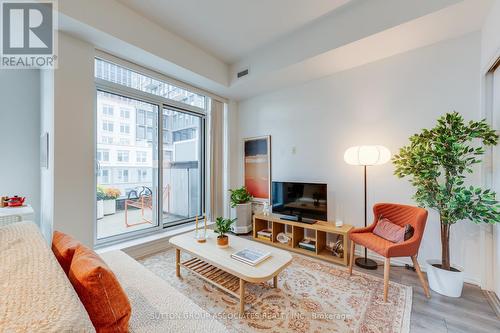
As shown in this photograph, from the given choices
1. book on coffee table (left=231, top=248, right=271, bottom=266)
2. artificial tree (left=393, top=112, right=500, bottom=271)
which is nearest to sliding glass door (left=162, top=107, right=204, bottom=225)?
book on coffee table (left=231, top=248, right=271, bottom=266)

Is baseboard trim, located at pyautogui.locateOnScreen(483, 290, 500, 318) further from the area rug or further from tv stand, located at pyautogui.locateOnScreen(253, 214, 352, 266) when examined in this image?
tv stand, located at pyautogui.locateOnScreen(253, 214, 352, 266)

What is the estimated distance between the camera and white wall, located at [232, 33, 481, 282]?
7.43 feet

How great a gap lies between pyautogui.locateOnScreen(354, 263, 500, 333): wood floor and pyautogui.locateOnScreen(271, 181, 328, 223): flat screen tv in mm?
1256

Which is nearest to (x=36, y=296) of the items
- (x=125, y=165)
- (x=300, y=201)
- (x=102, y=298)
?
(x=102, y=298)

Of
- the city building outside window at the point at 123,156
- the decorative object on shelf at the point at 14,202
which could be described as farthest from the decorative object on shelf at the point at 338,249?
the decorative object on shelf at the point at 14,202

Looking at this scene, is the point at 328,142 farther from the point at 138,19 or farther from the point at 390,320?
the point at 138,19

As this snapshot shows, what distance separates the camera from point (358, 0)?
2262 mm

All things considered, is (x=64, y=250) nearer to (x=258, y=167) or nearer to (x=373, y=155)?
(x=373, y=155)

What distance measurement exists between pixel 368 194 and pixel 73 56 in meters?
3.96

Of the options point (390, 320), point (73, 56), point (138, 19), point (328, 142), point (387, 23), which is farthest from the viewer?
point (328, 142)

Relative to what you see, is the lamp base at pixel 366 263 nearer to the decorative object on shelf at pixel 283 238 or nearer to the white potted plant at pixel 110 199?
the decorative object on shelf at pixel 283 238

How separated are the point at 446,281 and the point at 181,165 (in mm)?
3754

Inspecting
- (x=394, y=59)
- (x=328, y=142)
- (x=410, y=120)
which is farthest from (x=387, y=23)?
(x=328, y=142)

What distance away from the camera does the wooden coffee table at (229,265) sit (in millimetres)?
1710
